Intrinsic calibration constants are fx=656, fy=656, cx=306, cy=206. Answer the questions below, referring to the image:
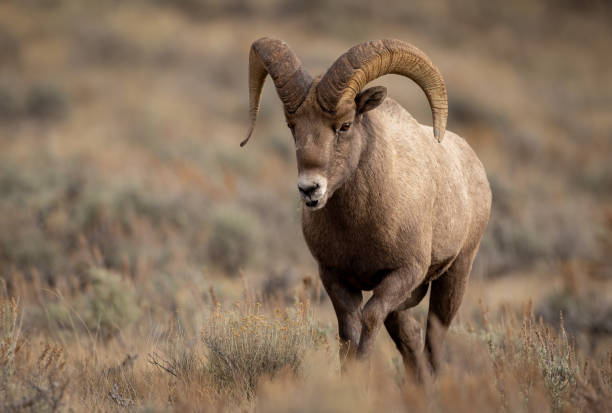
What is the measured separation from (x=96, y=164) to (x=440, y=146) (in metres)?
14.3

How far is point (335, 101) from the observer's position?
4109 mm

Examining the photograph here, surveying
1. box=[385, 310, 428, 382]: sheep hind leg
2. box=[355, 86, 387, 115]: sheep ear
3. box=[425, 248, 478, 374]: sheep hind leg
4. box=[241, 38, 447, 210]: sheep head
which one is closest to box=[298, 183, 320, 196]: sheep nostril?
box=[241, 38, 447, 210]: sheep head

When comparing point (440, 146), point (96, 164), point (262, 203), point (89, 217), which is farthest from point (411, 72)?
point (96, 164)

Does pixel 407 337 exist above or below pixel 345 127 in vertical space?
below

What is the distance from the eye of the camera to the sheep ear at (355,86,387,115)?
14.1 ft

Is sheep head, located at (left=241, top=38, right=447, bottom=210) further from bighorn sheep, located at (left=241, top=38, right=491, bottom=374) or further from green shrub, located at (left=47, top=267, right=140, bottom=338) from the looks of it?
green shrub, located at (left=47, top=267, right=140, bottom=338)

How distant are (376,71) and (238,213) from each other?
827 centimetres

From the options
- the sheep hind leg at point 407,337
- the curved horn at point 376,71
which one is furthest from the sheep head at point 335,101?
the sheep hind leg at point 407,337

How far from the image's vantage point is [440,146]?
5176mm

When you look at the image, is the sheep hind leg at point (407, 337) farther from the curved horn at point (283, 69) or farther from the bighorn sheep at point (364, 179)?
the curved horn at point (283, 69)

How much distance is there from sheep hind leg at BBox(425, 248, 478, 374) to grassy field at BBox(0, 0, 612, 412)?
18cm

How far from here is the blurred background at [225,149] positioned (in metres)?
9.16

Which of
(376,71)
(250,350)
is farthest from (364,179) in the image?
(250,350)

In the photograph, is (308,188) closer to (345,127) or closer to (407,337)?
(345,127)
